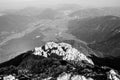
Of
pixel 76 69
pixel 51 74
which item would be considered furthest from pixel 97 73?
pixel 51 74

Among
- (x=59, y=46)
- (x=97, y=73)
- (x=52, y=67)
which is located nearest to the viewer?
(x=97, y=73)

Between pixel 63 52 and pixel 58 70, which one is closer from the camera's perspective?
pixel 58 70

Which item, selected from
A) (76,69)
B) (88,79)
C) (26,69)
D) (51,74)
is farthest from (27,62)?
(88,79)

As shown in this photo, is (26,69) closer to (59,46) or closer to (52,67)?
(52,67)

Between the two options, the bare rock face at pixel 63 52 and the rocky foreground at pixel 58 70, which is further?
the bare rock face at pixel 63 52

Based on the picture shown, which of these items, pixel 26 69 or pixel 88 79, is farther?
pixel 26 69

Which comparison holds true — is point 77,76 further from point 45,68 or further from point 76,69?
point 45,68

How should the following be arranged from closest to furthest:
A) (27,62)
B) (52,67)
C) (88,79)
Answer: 1. (88,79)
2. (52,67)
3. (27,62)

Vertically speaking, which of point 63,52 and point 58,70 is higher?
point 58,70

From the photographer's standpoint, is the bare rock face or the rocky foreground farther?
the bare rock face
